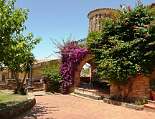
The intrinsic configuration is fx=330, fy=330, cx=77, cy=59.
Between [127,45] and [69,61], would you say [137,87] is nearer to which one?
[127,45]

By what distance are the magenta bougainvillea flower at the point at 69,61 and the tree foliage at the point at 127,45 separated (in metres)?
3.97

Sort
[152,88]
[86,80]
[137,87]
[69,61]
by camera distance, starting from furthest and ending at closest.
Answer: [86,80]
[69,61]
[137,87]
[152,88]

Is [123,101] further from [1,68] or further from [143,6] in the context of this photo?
[1,68]

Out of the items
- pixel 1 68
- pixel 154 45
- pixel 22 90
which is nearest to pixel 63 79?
pixel 22 90

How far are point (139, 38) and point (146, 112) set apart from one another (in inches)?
190

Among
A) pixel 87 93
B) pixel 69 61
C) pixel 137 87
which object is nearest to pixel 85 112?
pixel 137 87

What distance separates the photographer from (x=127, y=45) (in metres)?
19.0

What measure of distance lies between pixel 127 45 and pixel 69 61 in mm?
8117

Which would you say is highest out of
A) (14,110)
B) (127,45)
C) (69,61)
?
(127,45)

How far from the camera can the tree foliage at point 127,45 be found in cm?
1858

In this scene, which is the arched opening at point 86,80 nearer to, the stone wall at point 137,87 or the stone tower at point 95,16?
the stone tower at point 95,16

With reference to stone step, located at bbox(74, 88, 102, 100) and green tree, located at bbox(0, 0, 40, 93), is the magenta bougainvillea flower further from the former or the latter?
green tree, located at bbox(0, 0, 40, 93)

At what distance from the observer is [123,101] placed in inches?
759

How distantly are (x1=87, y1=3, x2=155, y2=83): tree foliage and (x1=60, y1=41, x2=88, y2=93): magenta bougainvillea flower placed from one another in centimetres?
397
